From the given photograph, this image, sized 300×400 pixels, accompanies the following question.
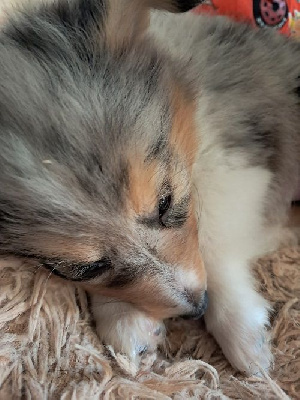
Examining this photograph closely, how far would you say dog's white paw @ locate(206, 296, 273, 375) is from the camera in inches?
83.1

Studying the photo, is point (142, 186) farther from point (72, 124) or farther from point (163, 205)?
point (72, 124)

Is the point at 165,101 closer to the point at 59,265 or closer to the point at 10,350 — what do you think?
the point at 59,265

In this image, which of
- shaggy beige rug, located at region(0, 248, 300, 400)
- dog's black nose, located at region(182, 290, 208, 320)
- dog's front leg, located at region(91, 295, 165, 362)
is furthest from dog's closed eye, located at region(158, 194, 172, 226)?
shaggy beige rug, located at region(0, 248, 300, 400)

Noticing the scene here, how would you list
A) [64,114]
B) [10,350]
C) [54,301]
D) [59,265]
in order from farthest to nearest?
[54,301]
[10,350]
[59,265]
[64,114]

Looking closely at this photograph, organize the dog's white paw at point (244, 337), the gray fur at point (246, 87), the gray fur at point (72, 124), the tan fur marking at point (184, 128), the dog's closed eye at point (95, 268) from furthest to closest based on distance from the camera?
the gray fur at point (246, 87), the dog's white paw at point (244, 337), the tan fur marking at point (184, 128), the dog's closed eye at point (95, 268), the gray fur at point (72, 124)

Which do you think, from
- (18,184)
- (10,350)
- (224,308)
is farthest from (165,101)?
(10,350)

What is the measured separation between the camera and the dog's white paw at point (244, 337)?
2.11m

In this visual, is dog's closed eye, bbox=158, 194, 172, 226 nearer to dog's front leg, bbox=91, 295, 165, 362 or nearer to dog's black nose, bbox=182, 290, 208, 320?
dog's black nose, bbox=182, 290, 208, 320

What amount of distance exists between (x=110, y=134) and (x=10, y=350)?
85 centimetres

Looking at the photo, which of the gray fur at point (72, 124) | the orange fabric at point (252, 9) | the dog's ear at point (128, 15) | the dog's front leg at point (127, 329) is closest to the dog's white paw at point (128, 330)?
the dog's front leg at point (127, 329)

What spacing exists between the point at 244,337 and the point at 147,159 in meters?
0.81

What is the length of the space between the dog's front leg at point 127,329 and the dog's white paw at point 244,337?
0.70 feet

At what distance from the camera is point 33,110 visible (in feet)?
5.65

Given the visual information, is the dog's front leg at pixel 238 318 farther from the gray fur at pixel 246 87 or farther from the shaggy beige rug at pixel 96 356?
the gray fur at pixel 246 87
